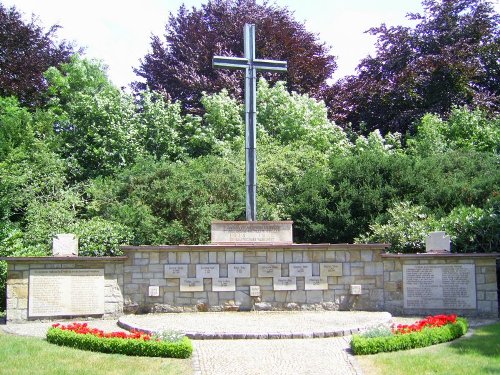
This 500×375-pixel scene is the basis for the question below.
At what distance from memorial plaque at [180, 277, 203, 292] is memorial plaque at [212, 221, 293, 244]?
1055 mm

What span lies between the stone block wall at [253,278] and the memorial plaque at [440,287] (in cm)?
71

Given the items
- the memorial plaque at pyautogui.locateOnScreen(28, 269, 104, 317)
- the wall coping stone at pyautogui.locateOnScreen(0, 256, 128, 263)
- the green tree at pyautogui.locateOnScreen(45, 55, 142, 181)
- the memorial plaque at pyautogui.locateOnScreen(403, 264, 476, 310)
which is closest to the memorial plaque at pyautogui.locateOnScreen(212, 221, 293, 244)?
the wall coping stone at pyautogui.locateOnScreen(0, 256, 128, 263)

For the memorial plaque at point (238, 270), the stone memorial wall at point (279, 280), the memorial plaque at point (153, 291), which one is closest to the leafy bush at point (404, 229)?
the stone memorial wall at point (279, 280)

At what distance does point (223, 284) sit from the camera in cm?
1396

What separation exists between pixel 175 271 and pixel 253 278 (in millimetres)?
1825

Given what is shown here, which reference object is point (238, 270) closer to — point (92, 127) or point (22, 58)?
point (92, 127)

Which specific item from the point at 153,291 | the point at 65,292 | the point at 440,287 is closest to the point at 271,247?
the point at 153,291

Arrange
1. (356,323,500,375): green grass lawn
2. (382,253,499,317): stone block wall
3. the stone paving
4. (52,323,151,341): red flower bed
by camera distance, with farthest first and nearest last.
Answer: (382,253,499,317): stone block wall, (52,323,151,341): red flower bed, the stone paving, (356,323,500,375): green grass lawn

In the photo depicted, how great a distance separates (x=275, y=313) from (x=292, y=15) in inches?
782

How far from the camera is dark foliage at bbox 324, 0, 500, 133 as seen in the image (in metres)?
25.8

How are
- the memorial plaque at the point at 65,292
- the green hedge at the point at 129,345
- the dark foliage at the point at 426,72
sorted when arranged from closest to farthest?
the green hedge at the point at 129,345 < the memorial plaque at the point at 65,292 < the dark foliage at the point at 426,72

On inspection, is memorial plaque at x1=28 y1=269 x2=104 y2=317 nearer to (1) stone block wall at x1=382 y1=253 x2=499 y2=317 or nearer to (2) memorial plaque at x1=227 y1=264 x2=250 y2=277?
(2) memorial plaque at x1=227 y1=264 x2=250 y2=277

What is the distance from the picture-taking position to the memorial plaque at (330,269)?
14070 mm

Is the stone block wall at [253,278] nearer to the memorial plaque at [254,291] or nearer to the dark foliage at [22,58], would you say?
the memorial plaque at [254,291]
